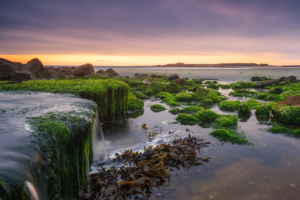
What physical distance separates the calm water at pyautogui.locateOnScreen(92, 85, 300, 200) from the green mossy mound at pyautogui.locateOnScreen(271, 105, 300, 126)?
1.42 metres

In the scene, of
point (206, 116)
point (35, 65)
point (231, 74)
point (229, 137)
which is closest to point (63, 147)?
point (229, 137)

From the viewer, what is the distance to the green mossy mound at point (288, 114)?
7.50 m

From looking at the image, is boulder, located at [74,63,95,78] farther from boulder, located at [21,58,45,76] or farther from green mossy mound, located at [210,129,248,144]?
green mossy mound, located at [210,129,248,144]

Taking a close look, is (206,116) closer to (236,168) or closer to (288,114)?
(288,114)

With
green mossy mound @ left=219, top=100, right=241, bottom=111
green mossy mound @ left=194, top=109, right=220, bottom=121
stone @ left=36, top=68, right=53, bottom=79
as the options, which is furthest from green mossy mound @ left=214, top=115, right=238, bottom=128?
stone @ left=36, top=68, right=53, bottom=79

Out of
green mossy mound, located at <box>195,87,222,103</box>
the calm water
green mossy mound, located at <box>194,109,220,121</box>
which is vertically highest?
green mossy mound, located at <box>195,87,222,103</box>

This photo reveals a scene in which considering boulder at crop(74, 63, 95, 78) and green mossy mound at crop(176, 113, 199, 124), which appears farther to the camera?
boulder at crop(74, 63, 95, 78)

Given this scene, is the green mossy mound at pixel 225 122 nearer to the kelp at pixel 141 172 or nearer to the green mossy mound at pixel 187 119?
the green mossy mound at pixel 187 119

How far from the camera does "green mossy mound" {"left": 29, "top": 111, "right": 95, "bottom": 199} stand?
2623 mm

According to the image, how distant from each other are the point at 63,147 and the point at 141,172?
1809 millimetres

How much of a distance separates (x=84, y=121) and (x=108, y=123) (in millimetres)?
4094

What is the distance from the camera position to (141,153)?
16.4ft

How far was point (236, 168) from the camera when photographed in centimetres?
438

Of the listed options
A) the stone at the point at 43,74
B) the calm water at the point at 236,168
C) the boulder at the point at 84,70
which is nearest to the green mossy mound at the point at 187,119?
the calm water at the point at 236,168
